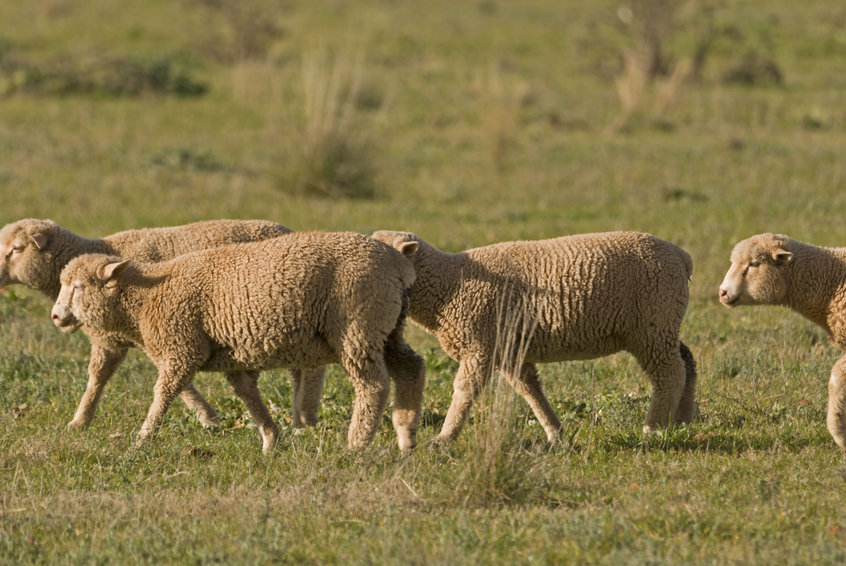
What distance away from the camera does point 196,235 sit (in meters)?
8.16

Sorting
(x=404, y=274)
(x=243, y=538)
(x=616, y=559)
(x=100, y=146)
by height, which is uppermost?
(x=404, y=274)

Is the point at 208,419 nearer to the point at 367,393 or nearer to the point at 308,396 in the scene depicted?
the point at 308,396

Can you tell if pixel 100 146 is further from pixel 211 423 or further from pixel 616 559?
pixel 616 559

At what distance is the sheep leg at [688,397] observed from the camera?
7469mm

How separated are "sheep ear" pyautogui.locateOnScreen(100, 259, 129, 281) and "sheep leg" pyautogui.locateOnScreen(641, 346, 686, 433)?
3294 mm

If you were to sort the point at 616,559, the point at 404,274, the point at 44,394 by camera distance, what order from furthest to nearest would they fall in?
the point at 44,394
the point at 404,274
the point at 616,559

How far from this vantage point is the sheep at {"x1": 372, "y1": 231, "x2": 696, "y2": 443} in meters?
7.13

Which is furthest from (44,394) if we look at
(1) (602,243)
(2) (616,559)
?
(2) (616,559)

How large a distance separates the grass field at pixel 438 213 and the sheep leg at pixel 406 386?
150 millimetres

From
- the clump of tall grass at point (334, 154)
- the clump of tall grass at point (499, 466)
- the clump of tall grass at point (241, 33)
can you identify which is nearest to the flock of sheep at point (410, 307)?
the clump of tall grass at point (499, 466)

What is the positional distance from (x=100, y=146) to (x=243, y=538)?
15001 millimetres

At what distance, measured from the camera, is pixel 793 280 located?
7316mm

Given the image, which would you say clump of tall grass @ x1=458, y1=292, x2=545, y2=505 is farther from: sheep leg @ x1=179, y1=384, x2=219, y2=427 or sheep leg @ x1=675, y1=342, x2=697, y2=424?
sheep leg @ x1=179, y1=384, x2=219, y2=427

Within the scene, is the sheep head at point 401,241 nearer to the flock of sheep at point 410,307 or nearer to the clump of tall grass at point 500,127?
the flock of sheep at point 410,307
